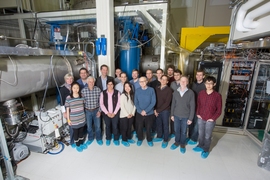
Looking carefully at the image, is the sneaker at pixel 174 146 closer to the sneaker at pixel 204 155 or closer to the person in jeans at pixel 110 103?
the sneaker at pixel 204 155

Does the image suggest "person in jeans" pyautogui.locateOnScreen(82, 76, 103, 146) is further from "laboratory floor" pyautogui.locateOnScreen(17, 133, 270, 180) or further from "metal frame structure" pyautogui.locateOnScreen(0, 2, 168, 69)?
"metal frame structure" pyautogui.locateOnScreen(0, 2, 168, 69)

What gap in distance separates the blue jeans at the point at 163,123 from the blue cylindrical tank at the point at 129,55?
48.9 inches

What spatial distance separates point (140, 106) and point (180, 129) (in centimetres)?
82

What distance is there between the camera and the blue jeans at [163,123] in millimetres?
2523

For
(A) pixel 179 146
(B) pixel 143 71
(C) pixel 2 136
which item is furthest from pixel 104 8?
(A) pixel 179 146

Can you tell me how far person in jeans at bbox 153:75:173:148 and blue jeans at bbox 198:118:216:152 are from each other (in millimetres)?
548

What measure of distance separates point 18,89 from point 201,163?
9.33 ft

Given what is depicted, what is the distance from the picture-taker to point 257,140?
8.89ft

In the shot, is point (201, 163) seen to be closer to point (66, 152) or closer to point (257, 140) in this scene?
point (257, 140)

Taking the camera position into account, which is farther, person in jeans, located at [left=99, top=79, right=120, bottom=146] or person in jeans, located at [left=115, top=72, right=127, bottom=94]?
person in jeans, located at [left=115, top=72, right=127, bottom=94]

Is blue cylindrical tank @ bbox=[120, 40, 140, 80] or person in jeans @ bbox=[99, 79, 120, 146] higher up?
blue cylindrical tank @ bbox=[120, 40, 140, 80]

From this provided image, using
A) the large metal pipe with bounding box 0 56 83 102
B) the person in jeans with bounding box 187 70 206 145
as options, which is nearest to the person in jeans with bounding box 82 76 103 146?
the large metal pipe with bounding box 0 56 83 102

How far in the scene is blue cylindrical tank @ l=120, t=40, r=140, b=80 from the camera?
3129 mm

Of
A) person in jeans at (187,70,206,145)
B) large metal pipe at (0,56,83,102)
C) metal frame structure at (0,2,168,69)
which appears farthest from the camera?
metal frame structure at (0,2,168,69)
